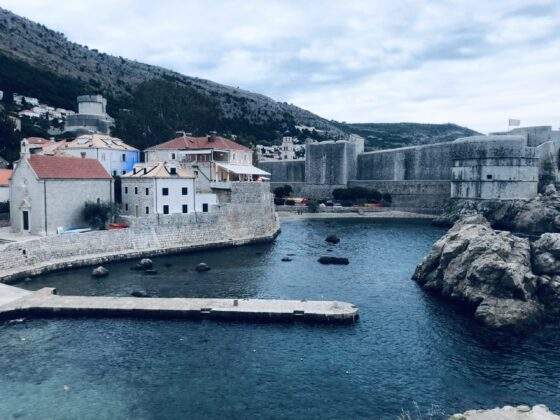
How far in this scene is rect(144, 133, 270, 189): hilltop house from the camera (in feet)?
138

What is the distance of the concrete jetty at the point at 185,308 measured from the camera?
20219mm

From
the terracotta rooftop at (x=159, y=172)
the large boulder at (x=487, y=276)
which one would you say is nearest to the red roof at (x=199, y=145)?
the terracotta rooftop at (x=159, y=172)

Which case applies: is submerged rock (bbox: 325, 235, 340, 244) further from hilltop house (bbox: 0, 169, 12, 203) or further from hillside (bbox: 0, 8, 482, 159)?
hillside (bbox: 0, 8, 482, 159)

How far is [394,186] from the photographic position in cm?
6825

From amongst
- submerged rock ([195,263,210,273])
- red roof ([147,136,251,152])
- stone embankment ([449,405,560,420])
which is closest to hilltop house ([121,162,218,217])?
red roof ([147,136,251,152])

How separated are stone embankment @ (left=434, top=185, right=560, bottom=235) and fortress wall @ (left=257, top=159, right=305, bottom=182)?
27485 millimetres

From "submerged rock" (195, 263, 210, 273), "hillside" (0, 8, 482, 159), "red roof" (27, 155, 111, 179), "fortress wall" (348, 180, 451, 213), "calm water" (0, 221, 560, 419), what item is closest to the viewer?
"calm water" (0, 221, 560, 419)

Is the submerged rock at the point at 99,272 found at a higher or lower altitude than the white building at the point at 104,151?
lower

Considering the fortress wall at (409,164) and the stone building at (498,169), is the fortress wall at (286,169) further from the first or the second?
the stone building at (498,169)

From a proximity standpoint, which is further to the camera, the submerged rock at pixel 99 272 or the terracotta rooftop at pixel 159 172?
the terracotta rooftop at pixel 159 172

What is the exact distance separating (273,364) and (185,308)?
6.35 m

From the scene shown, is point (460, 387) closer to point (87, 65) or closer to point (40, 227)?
point (40, 227)

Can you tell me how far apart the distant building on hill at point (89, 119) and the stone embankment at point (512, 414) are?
6473 cm

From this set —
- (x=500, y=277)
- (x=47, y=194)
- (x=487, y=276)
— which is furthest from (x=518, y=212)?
(x=47, y=194)
